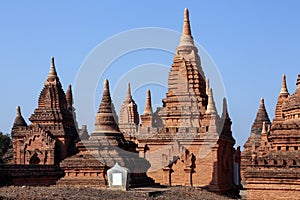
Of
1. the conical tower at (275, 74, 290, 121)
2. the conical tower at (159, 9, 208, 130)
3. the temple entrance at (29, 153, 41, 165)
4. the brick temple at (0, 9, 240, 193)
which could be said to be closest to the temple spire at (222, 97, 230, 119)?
the brick temple at (0, 9, 240, 193)

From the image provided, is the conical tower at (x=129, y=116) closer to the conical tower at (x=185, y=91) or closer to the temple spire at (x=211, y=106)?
the conical tower at (x=185, y=91)

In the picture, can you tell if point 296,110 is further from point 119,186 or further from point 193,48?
point 193,48

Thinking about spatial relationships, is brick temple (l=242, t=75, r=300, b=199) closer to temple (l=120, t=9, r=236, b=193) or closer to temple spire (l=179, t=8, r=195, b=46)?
temple (l=120, t=9, r=236, b=193)

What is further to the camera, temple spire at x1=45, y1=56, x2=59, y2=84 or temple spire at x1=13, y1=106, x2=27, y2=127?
temple spire at x1=13, y1=106, x2=27, y2=127

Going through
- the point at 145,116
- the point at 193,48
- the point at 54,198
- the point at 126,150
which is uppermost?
the point at 193,48

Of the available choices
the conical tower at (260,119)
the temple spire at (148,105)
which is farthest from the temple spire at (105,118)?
the conical tower at (260,119)

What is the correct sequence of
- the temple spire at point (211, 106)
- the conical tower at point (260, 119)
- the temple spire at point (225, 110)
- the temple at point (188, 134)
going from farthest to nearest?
the conical tower at point (260, 119)
the temple spire at point (225, 110)
the temple spire at point (211, 106)
the temple at point (188, 134)

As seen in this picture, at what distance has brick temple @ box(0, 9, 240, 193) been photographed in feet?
117

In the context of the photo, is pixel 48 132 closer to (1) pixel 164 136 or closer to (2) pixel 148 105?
(1) pixel 164 136

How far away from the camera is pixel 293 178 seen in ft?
91.6

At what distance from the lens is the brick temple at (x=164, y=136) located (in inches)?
1404

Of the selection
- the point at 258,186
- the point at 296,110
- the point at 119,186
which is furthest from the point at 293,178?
the point at 119,186

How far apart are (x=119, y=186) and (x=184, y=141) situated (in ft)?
37.7

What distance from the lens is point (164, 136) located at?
40656 millimetres
